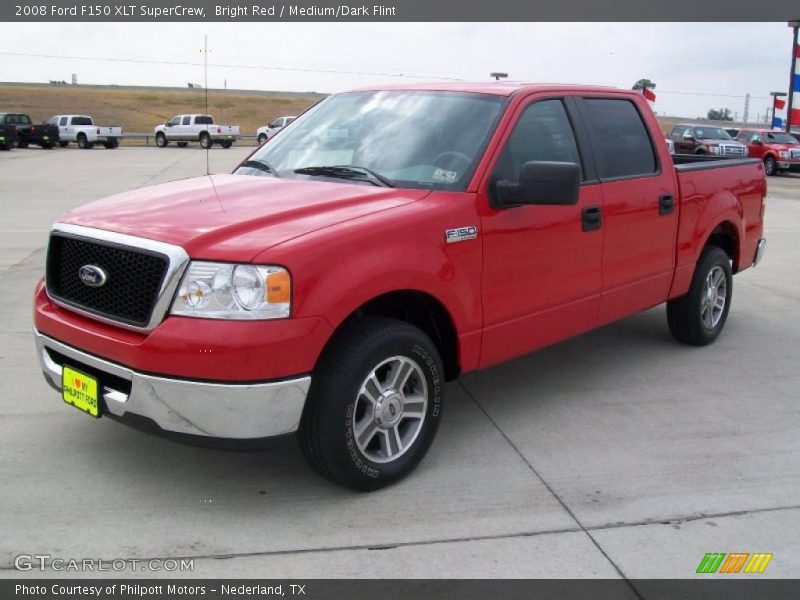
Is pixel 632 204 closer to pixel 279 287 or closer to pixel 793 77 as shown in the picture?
pixel 279 287

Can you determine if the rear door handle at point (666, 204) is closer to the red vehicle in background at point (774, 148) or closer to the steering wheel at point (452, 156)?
the steering wheel at point (452, 156)

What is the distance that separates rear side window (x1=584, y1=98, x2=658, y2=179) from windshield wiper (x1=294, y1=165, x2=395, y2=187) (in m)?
1.52

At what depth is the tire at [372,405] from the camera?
350 centimetres

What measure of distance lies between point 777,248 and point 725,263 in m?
5.59

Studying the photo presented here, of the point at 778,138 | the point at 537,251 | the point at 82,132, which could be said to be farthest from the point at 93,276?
the point at 82,132

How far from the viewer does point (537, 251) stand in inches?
173

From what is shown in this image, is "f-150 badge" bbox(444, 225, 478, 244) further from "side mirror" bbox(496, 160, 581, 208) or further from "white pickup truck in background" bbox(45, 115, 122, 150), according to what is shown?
"white pickup truck in background" bbox(45, 115, 122, 150)

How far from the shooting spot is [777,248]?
11242mm

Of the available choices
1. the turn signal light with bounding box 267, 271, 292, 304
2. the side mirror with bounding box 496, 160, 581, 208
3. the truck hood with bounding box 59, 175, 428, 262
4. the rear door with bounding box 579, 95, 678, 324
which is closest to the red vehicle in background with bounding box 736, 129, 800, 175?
the rear door with bounding box 579, 95, 678, 324

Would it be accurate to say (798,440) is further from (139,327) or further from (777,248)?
(777,248)

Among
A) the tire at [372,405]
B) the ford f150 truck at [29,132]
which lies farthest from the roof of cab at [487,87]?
the ford f150 truck at [29,132]

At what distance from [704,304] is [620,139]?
66.8 inches

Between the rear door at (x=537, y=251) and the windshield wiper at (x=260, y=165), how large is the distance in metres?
1.29
